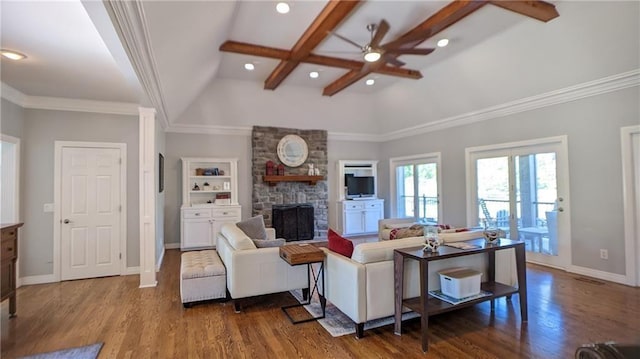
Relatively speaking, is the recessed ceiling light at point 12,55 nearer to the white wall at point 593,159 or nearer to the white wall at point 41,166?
the white wall at point 41,166

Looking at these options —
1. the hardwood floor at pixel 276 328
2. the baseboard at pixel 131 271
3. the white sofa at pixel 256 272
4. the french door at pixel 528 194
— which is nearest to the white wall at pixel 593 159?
the french door at pixel 528 194

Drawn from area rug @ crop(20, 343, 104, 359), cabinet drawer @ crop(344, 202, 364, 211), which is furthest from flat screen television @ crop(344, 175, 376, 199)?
area rug @ crop(20, 343, 104, 359)

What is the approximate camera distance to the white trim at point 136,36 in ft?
7.01

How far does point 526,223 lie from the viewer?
5.43 metres

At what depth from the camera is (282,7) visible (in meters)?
3.94

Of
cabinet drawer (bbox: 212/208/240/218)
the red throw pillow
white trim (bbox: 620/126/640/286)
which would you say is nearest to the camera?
the red throw pillow

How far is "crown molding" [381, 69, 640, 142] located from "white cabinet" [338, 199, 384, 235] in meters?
2.27

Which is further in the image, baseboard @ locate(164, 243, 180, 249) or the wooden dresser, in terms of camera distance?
baseboard @ locate(164, 243, 180, 249)

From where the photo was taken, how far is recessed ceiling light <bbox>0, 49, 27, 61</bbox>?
9.79 feet

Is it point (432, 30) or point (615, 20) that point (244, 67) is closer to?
point (432, 30)

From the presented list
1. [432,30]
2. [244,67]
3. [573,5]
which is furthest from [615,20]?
[244,67]

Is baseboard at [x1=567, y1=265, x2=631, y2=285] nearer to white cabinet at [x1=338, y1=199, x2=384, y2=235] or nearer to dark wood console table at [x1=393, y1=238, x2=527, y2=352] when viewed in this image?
dark wood console table at [x1=393, y1=238, x2=527, y2=352]

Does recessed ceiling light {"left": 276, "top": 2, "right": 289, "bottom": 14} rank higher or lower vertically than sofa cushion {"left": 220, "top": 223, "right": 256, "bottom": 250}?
higher

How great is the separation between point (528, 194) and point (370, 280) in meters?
4.09
